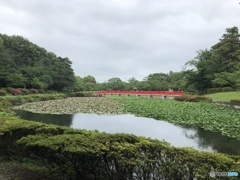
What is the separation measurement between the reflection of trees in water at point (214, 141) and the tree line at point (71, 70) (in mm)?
12794

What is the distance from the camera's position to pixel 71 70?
172ft

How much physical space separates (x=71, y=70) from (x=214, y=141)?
46336mm

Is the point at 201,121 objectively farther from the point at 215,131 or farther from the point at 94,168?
the point at 94,168

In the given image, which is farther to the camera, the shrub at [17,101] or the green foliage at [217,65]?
the green foliage at [217,65]

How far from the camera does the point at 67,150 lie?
3850mm

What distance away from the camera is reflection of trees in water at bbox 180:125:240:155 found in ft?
26.1

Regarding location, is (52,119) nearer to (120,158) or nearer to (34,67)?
(120,158)

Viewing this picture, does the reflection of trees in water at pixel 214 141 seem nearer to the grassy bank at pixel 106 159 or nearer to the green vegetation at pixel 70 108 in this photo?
the grassy bank at pixel 106 159

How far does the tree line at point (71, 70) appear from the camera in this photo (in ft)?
113

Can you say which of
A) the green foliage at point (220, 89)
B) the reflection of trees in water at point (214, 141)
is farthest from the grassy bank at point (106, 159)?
the green foliage at point (220, 89)

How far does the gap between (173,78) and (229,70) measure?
2744 centimetres

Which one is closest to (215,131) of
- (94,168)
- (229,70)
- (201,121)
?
(201,121)

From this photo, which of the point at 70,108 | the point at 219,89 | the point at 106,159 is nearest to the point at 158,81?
the point at 219,89

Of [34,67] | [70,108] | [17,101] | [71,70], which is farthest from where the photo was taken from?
[71,70]
